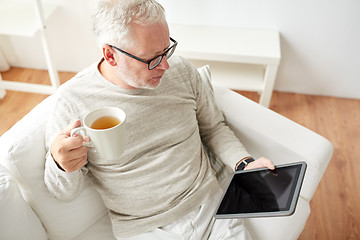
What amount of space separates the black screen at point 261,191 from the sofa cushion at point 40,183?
483mm

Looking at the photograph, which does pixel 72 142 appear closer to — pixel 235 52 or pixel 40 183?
pixel 40 183

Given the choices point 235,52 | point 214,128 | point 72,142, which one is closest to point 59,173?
point 72,142

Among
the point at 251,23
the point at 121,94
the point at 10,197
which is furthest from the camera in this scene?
the point at 251,23

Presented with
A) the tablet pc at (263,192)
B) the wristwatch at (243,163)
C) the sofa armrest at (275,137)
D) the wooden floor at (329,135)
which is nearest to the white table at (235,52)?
the wooden floor at (329,135)

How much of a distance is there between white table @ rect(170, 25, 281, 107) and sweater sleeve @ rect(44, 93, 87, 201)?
1067mm

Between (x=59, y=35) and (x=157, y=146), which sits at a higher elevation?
(x=157, y=146)

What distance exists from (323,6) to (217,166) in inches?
48.9

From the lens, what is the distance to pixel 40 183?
117 centimetres

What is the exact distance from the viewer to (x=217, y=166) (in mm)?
1509

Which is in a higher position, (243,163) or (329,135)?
(243,163)

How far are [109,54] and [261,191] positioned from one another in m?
0.64

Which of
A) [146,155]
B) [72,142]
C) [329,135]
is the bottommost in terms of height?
[329,135]

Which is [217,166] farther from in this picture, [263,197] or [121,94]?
[121,94]

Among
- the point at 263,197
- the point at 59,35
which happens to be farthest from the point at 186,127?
the point at 59,35
